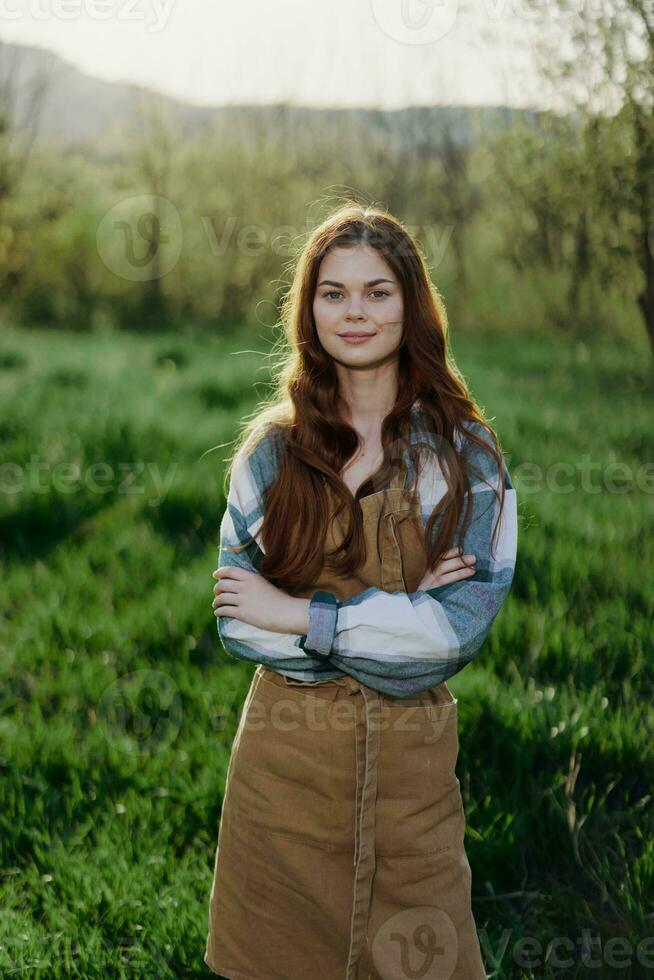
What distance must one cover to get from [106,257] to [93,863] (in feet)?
25.3

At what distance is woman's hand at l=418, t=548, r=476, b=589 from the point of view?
5.72ft

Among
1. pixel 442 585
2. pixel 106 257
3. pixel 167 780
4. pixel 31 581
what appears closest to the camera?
pixel 442 585

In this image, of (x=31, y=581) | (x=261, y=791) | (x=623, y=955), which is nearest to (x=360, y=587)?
(x=261, y=791)

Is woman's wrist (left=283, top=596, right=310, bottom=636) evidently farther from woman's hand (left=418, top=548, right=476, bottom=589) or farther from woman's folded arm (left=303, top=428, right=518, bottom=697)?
woman's hand (left=418, top=548, right=476, bottom=589)

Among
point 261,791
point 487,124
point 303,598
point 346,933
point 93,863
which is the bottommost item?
point 93,863

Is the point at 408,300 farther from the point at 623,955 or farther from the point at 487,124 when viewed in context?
the point at 487,124

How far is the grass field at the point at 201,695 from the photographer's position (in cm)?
219

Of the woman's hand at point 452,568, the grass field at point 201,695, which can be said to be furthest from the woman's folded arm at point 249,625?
the grass field at point 201,695

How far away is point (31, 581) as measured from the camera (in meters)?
4.05

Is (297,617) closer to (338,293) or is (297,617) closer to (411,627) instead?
(411,627)

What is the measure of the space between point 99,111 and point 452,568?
346 inches

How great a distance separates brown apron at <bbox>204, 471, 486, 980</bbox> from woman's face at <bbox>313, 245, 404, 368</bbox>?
0.94ft

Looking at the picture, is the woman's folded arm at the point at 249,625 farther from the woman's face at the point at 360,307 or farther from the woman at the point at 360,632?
the woman's face at the point at 360,307

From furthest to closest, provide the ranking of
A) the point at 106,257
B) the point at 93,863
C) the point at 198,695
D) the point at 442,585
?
the point at 106,257, the point at 198,695, the point at 93,863, the point at 442,585
